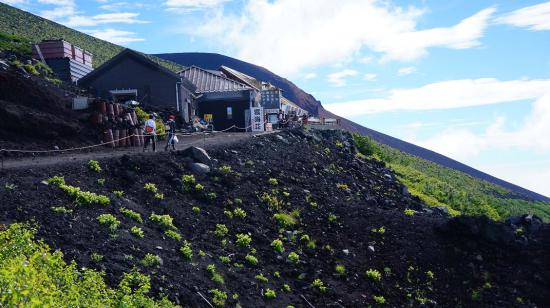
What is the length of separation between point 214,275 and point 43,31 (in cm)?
9875

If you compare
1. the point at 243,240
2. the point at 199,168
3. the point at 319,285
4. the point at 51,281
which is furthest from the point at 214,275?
the point at 199,168

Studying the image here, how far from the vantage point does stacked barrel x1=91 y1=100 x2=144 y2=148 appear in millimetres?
26098

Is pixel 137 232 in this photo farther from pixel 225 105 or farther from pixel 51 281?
pixel 225 105

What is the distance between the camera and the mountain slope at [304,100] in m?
133

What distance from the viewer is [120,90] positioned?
41.0m

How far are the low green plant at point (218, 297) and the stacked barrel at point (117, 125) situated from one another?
1414cm

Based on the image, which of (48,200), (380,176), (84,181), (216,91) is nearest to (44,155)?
(84,181)

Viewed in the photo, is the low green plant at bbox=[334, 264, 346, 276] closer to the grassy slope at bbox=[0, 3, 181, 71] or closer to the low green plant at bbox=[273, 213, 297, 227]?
the low green plant at bbox=[273, 213, 297, 227]

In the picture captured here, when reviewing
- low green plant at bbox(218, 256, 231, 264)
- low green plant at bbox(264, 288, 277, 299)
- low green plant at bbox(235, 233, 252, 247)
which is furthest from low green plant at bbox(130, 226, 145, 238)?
low green plant at bbox(264, 288, 277, 299)

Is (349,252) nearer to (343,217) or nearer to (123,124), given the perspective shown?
(343,217)

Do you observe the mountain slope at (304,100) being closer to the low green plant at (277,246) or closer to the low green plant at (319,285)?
the low green plant at (277,246)

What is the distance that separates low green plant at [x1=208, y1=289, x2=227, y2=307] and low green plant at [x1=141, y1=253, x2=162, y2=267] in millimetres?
1500

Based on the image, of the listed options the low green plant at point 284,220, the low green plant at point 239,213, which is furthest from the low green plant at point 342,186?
the low green plant at point 239,213

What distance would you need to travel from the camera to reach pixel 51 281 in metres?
10.2
